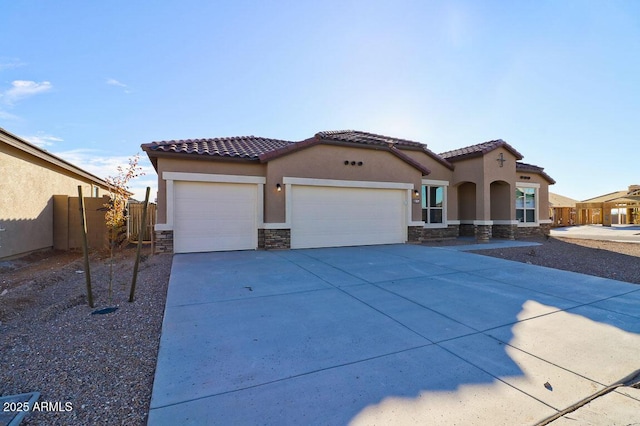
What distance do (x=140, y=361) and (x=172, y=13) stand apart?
9318 millimetres

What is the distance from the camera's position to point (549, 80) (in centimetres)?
1137

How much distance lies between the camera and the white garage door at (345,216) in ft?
37.0

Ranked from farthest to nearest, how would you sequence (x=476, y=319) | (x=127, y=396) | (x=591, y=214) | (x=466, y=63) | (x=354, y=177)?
(x=591, y=214)
(x=354, y=177)
(x=466, y=63)
(x=476, y=319)
(x=127, y=396)

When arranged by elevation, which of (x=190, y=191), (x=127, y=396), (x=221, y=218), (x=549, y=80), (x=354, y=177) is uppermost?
(x=549, y=80)

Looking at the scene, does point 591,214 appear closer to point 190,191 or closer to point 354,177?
point 354,177

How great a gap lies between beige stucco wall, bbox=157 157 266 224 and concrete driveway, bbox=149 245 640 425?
4.30 metres

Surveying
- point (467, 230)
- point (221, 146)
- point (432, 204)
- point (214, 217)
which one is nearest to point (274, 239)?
point (214, 217)

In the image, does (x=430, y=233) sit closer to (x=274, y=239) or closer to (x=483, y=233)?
(x=483, y=233)

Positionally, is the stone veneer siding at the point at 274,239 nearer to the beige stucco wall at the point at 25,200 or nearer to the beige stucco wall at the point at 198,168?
the beige stucco wall at the point at 198,168

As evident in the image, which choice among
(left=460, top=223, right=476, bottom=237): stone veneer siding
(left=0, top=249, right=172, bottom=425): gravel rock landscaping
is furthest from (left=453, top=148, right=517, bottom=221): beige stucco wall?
(left=0, top=249, right=172, bottom=425): gravel rock landscaping

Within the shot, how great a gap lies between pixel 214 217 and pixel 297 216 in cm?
298

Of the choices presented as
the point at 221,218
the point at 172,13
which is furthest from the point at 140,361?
the point at 172,13

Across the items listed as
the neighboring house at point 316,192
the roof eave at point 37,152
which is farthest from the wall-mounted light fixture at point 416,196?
the roof eave at point 37,152

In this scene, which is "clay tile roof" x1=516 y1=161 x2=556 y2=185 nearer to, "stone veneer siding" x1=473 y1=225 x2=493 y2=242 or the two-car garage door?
"stone veneer siding" x1=473 y1=225 x2=493 y2=242
